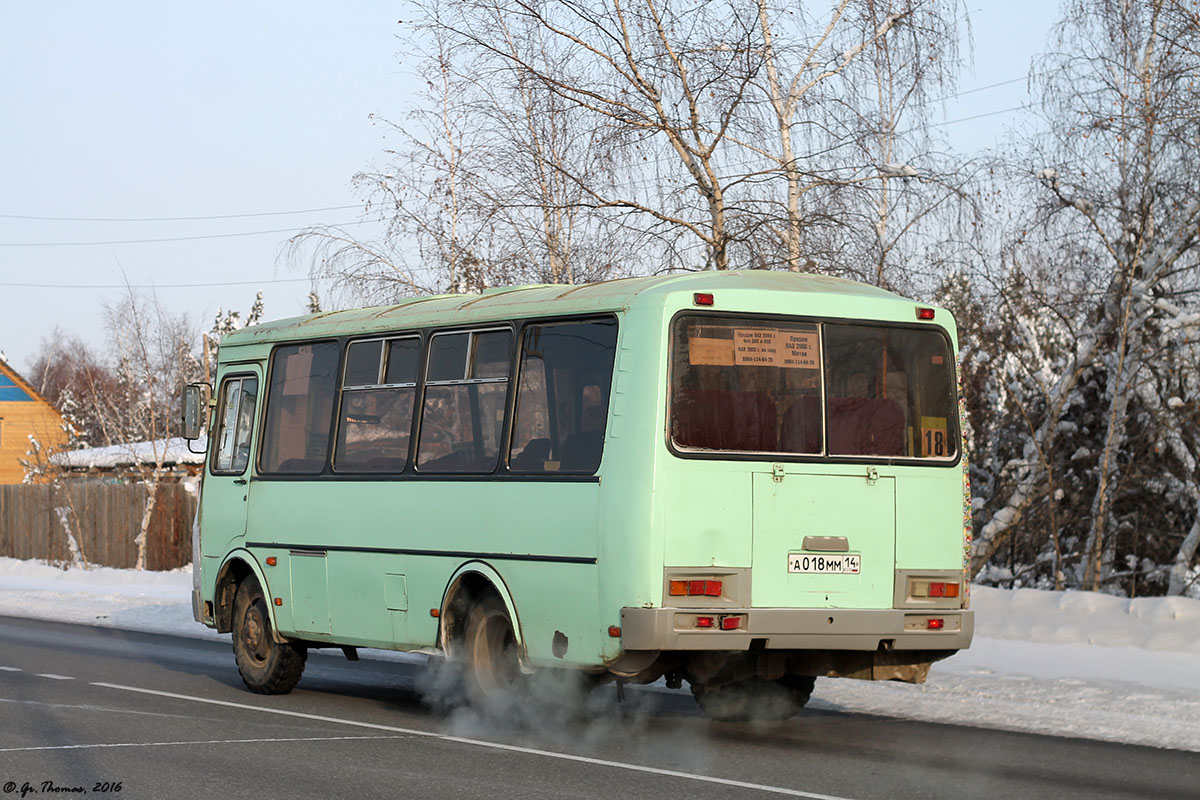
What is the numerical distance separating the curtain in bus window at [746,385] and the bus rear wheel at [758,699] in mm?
2289

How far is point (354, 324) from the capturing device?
12.8 meters

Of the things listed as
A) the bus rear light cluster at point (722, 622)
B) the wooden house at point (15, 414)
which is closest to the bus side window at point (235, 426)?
the bus rear light cluster at point (722, 622)

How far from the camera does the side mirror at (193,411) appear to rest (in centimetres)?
1409

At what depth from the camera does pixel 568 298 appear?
10.6 metres

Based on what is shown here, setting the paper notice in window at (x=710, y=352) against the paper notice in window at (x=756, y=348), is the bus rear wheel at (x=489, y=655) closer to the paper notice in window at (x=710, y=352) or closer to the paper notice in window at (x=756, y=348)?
the paper notice in window at (x=710, y=352)

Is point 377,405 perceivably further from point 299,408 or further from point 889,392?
point 889,392

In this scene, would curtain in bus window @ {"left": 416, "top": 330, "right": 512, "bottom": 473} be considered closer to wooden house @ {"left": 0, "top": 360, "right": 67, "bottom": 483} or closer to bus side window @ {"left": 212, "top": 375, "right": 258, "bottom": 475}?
bus side window @ {"left": 212, "top": 375, "right": 258, "bottom": 475}

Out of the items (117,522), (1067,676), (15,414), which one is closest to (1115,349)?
(1067,676)

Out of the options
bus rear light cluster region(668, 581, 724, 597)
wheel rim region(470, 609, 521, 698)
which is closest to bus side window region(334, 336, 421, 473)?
Answer: wheel rim region(470, 609, 521, 698)

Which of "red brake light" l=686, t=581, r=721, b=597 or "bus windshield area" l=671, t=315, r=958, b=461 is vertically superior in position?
"bus windshield area" l=671, t=315, r=958, b=461

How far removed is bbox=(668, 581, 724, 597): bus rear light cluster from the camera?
9500 millimetres

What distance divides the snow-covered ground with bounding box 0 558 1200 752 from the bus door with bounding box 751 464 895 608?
2057mm

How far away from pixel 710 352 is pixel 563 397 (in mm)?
1086

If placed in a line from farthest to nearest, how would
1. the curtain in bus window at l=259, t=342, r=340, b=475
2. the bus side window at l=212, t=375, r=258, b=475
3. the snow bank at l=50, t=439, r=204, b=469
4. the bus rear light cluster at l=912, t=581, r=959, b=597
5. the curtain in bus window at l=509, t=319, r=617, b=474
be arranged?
the snow bank at l=50, t=439, r=204, b=469, the bus side window at l=212, t=375, r=258, b=475, the curtain in bus window at l=259, t=342, r=340, b=475, the bus rear light cluster at l=912, t=581, r=959, b=597, the curtain in bus window at l=509, t=319, r=617, b=474
